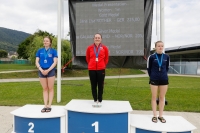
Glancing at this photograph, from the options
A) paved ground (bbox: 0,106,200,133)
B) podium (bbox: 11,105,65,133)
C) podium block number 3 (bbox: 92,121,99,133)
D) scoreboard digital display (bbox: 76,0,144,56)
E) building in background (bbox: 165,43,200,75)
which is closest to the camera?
podium block number 3 (bbox: 92,121,99,133)

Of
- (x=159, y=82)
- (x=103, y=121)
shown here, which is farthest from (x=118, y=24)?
(x=103, y=121)

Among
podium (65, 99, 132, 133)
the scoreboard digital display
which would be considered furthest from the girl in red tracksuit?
the scoreboard digital display

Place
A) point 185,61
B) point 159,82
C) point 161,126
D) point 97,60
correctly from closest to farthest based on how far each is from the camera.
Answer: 1. point 161,126
2. point 159,82
3. point 97,60
4. point 185,61

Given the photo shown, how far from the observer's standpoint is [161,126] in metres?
2.72

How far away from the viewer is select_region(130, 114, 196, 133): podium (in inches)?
101

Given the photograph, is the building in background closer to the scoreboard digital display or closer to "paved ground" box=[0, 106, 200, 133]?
the scoreboard digital display

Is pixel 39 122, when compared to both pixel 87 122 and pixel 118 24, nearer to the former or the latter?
pixel 87 122

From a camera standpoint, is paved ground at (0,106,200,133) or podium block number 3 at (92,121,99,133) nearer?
podium block number 3 at (92,121,99,133)

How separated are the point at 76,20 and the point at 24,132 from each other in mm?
3429

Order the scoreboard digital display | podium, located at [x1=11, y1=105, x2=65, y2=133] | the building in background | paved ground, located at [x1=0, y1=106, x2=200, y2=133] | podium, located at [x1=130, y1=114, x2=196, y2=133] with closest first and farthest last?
podium, located at [x1=130, y1=114, x2=196, y2=133] < podium, located at [x1=11, y1=105, x2=65, y2=133] < paved ground, located at [x1=0, y1=106, x2=200, y2=133] < the scoreboard digital display < the building in background

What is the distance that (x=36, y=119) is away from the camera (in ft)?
9.62

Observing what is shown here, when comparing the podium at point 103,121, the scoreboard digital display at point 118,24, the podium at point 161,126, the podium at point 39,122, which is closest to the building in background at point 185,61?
the scoreboard digital display at point 118,24

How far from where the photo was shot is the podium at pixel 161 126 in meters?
2.57

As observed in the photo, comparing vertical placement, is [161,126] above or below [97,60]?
below
